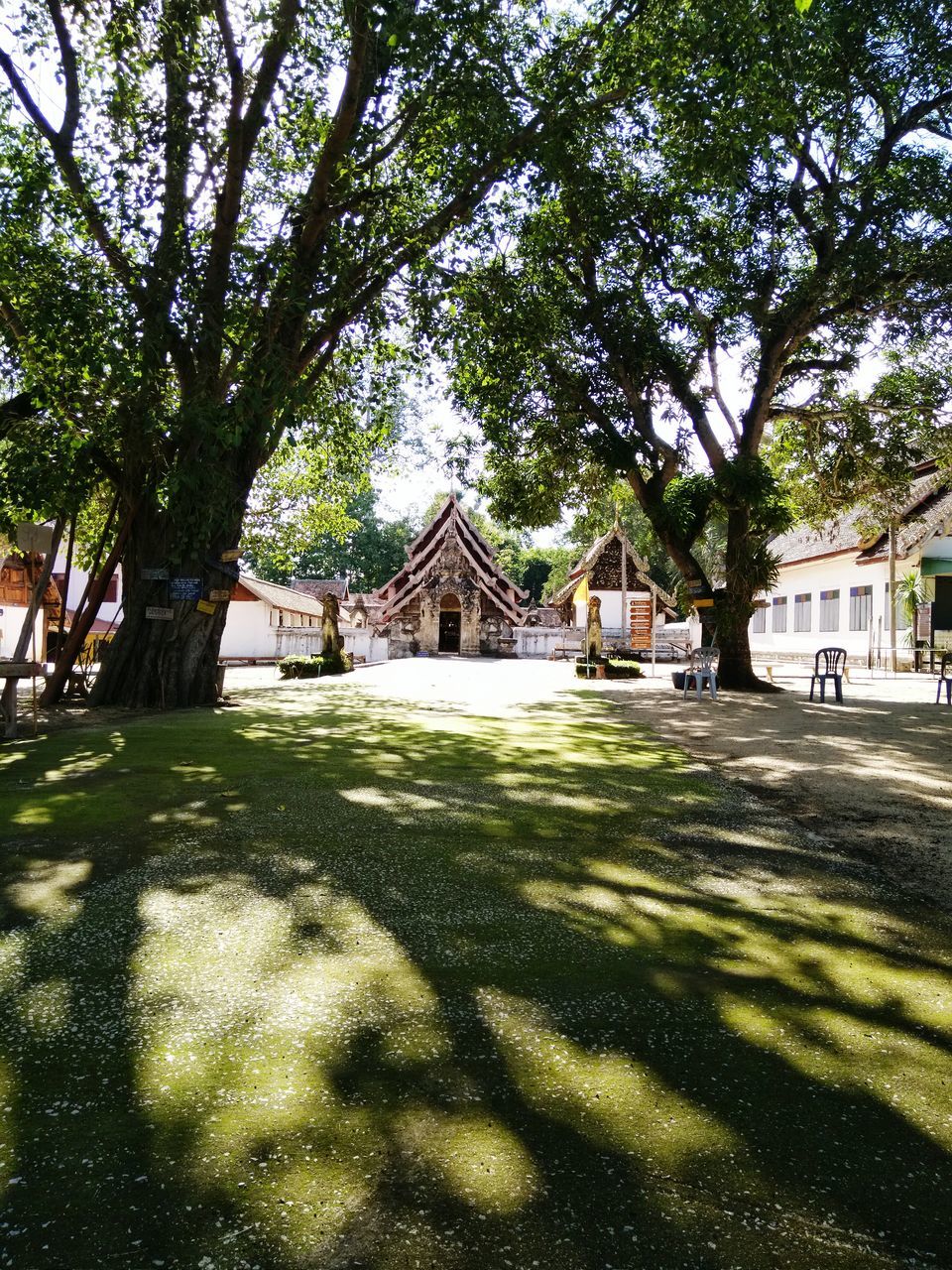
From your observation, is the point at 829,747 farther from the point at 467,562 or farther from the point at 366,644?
the point at 467,562

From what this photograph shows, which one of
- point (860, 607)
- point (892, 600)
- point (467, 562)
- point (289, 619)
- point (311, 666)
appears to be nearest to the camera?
point (311, 666)

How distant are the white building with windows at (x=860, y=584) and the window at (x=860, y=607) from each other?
0.04m

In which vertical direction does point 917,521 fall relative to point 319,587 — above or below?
above

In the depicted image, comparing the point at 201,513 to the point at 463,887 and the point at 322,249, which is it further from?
the point at 463,887

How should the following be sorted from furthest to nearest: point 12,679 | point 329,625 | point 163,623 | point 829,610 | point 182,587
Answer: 1. point 829,610
2. point 329,625
3. point 163,623
4. point 182,587
5. point 12,679

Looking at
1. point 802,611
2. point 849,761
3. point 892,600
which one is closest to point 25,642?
point 849,761

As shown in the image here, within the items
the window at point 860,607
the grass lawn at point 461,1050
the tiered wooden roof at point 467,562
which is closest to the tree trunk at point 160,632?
the grass lawn at point 461,1050

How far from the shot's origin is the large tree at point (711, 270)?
40.5 ft

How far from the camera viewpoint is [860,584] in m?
31.4

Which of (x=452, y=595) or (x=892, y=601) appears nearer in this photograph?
(x=892, y=601)

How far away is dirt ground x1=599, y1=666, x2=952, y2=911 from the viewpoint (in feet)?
17.3

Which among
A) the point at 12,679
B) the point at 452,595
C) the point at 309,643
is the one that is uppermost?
the point at 452,595

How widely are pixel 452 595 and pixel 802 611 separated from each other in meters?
16.1

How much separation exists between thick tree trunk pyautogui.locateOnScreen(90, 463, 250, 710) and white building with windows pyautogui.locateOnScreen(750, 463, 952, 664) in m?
13.8
